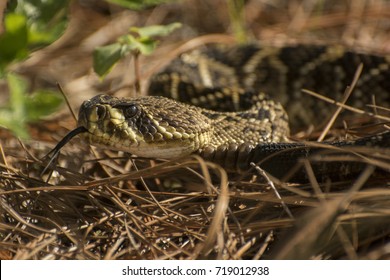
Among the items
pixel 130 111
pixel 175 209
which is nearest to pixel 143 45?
pixel 130 111

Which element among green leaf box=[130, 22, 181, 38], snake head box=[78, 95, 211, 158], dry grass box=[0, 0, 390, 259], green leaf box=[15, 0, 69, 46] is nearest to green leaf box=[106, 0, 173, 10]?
green leaf box=[130, 22, 181, 38]

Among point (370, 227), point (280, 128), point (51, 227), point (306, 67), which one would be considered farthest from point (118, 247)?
point (306, 67)

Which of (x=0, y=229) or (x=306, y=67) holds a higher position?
(x=306, y=67)

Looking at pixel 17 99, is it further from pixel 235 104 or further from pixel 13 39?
pixel 235 104

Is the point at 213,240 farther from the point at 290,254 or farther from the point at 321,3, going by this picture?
the point at 321,3

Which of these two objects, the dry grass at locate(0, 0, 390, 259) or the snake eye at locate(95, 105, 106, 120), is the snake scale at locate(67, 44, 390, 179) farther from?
the dry grass at locate(0, 0, 390, 259)

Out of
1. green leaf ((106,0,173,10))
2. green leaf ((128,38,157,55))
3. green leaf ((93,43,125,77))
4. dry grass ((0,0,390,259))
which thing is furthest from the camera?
green leaf ((128,38,157,55))

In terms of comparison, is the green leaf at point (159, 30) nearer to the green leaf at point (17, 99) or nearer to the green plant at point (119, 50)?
the green plant at point (119, 50)
